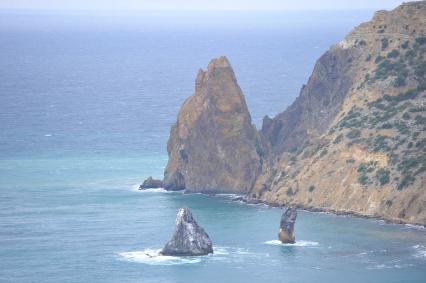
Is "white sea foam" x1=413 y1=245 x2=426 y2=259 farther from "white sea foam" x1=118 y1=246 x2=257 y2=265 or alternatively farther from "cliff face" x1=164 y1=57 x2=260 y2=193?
"cliff face" x1=164 y1=57 x2=260 y2=193

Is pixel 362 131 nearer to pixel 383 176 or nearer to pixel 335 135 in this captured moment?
pixel 335 135

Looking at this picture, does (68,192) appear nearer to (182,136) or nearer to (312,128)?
(182,136)

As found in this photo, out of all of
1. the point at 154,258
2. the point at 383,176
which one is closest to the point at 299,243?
the point at 154,258

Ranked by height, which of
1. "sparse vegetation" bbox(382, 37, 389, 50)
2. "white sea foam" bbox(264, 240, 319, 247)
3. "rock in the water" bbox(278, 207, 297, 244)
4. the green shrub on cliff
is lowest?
"white sea foam" bbox(264, 240, 319, 247)

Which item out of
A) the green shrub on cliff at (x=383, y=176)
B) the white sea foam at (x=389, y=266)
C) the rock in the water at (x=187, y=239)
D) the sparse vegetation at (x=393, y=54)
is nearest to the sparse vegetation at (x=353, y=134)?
the green shrub on cliff at (x=383, y=176)

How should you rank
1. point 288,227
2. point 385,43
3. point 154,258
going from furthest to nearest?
point 385,43 < point 288,227 < point 154,258

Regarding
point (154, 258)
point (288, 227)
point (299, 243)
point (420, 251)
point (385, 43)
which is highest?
point (385, 43)

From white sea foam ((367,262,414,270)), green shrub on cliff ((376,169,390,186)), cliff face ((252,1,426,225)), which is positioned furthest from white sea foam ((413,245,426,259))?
green shrub on cliff ((376,169,390,186))
